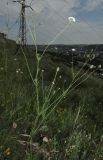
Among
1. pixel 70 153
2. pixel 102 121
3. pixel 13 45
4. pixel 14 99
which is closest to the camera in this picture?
pixel 70 153

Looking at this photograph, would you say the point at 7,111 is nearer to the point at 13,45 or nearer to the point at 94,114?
the point at 94,114

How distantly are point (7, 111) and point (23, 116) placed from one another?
216 mm

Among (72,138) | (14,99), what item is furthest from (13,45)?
(72,138)

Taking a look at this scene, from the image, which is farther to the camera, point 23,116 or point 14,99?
point 14,99

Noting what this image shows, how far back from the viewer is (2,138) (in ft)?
15.2

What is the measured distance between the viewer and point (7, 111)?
5598mm

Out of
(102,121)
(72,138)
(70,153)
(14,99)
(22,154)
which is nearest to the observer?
(22,154)

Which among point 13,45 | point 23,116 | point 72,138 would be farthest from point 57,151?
point 13,45

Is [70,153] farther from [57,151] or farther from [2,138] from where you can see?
[2,138]

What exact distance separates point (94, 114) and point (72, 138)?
4.57 m

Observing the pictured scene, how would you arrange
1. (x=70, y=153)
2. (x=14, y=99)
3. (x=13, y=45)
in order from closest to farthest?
1. (x=70, y=153)
2. (x=14, y=99)
3. (x=13, y=45)

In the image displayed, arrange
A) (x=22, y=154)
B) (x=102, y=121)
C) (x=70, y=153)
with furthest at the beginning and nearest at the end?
1. (x=102, y=121)
2. (x=70, y=153)
3. (x=22, y=154)

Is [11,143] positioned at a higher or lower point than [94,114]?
higher

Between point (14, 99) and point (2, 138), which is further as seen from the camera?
point (14, 99)
